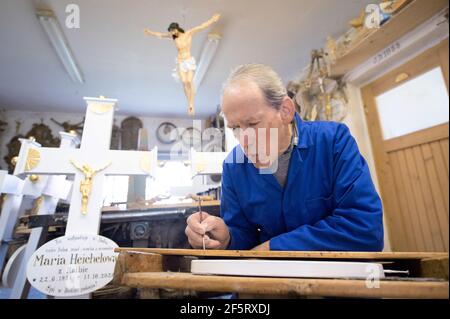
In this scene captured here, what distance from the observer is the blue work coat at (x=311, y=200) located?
14.9 inches

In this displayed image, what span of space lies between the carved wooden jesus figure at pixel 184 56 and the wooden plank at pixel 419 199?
793mm

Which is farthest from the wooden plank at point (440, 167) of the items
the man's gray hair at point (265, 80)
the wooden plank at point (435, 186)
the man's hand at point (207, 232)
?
the man's hand at point (207, 232)

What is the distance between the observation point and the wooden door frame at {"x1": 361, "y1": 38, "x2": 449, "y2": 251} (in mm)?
675

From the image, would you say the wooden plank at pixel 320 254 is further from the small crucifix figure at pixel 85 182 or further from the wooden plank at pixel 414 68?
the wooden plank at pixel 414 68

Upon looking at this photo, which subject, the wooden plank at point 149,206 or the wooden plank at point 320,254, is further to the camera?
the wooden plank at point 149,206

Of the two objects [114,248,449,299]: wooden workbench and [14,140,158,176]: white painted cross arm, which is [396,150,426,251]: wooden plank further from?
[14,140,158,176]: white painted cross arm

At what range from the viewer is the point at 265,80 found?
46 cm

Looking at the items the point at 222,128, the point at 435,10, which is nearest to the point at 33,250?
the point at 222,128

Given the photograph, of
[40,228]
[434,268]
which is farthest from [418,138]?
[40,228]

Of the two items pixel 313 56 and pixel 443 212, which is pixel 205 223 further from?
pixel 313 56

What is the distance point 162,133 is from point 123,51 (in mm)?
352

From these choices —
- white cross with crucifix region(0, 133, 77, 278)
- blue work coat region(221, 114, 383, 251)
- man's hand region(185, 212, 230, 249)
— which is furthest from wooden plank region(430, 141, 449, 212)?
white cross with crucifix region(0, 133, 77, 278)

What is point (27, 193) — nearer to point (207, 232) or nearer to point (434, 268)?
point (207, 232)

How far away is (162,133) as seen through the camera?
24.9 inches
